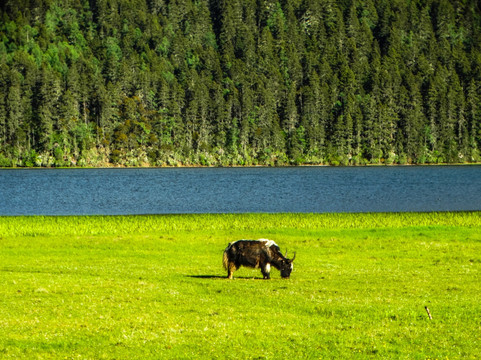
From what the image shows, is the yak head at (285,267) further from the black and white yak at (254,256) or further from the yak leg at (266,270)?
the yak leg at (266,270)

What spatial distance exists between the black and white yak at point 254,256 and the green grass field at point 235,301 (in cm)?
69

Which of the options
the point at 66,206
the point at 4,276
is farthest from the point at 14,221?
the point at 66,206

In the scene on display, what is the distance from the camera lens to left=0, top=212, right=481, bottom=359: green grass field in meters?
16.6

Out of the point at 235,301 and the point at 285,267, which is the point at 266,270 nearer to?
the point at 285,267

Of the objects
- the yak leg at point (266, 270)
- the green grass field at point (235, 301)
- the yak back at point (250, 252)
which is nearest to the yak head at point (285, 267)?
the green grass field at point (235, 301)

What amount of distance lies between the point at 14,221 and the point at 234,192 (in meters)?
60.2

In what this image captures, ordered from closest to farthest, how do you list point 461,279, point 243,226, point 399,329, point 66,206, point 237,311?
point 399,329
point 237,311
point 461,279
point 243,226
point 66,206

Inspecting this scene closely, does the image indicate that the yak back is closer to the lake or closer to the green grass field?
the green grass field

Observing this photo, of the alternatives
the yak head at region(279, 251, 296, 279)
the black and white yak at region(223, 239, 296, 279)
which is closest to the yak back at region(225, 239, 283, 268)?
the black and white yak at region(223, 239, 296, 279)

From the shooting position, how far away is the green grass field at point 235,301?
16.6m

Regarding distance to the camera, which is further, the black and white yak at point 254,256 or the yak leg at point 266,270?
the yak leg at point 266,270

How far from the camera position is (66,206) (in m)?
87.1

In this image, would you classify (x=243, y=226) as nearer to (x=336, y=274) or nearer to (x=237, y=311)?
(x=336, y=274)

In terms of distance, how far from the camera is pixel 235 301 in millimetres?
21938
